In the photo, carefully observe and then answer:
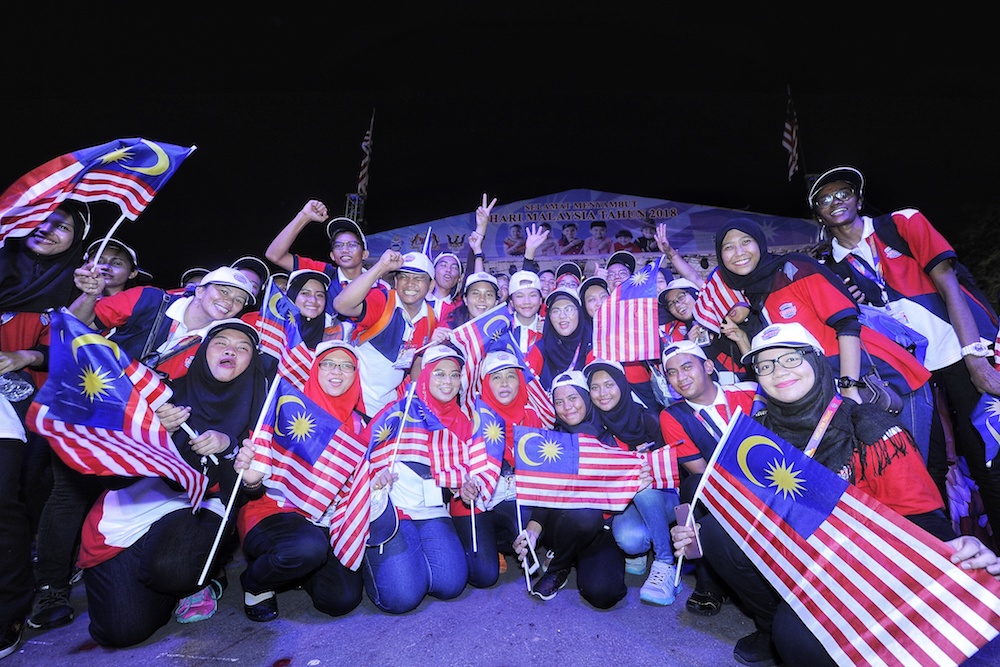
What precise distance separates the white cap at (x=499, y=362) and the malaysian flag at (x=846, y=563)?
196 cm

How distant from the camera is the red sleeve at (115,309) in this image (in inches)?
152

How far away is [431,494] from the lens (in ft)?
12.7

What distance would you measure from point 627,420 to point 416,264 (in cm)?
231

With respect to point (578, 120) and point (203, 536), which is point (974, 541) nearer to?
point (203, 536)

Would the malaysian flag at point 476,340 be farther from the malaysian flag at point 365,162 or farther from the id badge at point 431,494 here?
the malaysian flag at point 365,162

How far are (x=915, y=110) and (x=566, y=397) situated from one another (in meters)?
9.99

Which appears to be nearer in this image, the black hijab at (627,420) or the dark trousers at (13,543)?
the dark trousers at (13,543)

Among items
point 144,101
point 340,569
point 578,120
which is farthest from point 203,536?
point 578,120

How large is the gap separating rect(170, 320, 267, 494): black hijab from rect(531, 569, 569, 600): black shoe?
200 cm

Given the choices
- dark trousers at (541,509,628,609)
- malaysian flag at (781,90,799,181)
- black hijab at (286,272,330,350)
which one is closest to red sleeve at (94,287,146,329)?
black hijab at (286,272,330,350)

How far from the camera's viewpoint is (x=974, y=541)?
1812mm

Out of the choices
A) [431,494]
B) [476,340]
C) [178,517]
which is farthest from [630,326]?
[178,517]

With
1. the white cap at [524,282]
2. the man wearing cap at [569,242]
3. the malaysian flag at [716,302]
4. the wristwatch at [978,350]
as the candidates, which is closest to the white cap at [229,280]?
the white cap at [524,282]

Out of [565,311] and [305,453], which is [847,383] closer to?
[565,311]
